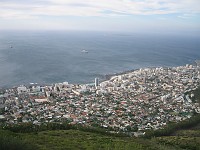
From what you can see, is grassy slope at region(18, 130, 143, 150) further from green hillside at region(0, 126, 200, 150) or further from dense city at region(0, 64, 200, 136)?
dense city at region(0, 64, 200, 136)

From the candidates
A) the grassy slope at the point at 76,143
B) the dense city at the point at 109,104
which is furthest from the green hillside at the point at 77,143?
the dense city at the point at 109,104

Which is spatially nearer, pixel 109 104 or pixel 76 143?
pixel 76 143

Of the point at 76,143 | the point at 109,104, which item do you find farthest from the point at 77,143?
the point at 109,104

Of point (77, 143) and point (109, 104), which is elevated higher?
point (77, 143)

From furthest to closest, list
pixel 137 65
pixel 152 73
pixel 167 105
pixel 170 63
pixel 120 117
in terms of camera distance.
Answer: pixel 170 63, pixel 137 65, pixel 152 73, pixel 167 105, pixel 120 117

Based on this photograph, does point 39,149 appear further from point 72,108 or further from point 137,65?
point 137,65

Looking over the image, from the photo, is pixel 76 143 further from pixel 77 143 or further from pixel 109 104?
pixel 109 104

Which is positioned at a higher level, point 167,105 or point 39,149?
point 39,149

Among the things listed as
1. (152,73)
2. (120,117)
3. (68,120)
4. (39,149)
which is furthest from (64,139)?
(152,73)
